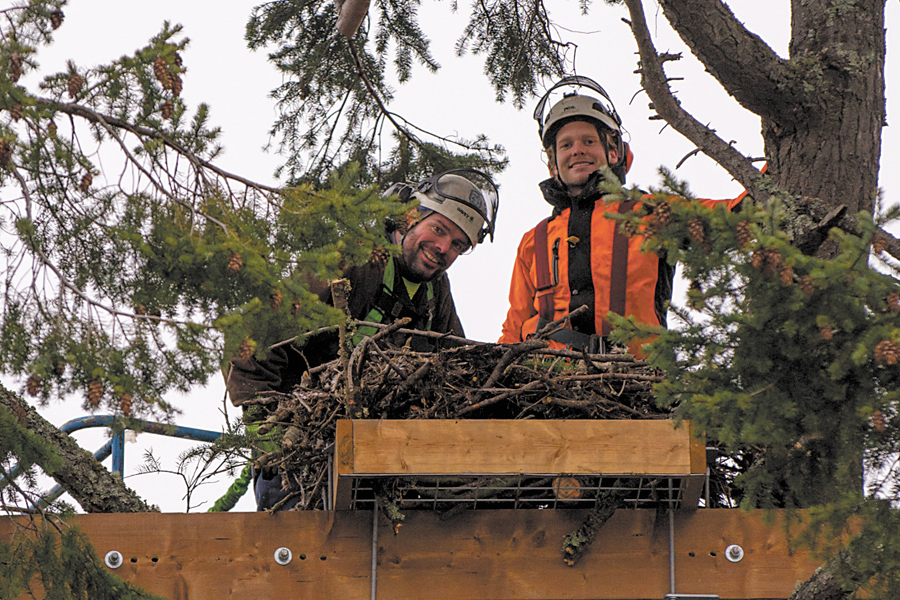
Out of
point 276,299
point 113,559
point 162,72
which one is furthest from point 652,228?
point 113,559

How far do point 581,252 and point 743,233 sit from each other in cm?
261

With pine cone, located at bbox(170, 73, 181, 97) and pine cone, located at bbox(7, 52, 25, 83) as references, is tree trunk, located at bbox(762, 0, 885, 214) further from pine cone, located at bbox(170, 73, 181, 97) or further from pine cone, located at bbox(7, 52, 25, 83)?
pine cone, located at bbox(7, 52, 25, 83)

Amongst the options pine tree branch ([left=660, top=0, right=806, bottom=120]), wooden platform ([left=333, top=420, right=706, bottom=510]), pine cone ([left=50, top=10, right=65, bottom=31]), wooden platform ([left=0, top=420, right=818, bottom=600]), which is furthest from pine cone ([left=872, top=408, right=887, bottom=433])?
pine cone ([left=50, top=10, right=65, bottom=31])

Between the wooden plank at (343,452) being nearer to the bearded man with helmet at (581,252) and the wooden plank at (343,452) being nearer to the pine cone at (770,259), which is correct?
the pine cone at (770,259)

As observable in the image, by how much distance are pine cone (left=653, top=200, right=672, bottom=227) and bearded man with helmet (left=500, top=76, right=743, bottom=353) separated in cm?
194

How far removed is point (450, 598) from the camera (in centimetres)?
381

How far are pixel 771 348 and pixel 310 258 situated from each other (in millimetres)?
1428

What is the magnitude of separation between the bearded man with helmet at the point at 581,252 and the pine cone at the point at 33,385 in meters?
2.41

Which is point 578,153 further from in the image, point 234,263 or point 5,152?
point 5,152

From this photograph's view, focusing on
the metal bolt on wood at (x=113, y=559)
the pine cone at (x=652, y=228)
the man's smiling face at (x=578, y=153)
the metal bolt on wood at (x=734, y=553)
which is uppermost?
the man's smiling face at (x=578, y=153)

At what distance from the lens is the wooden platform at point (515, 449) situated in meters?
3.44

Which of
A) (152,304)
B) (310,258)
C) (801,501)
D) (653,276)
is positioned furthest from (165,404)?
(653,276)

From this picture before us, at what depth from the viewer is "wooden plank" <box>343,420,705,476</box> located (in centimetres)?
345

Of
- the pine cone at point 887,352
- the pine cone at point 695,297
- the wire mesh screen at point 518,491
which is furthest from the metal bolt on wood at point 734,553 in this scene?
the pine cone at point 887,352
